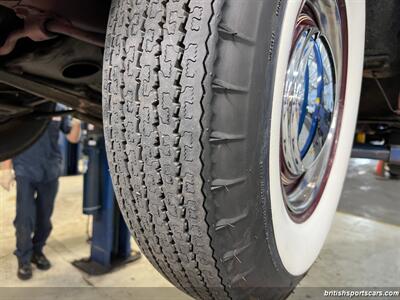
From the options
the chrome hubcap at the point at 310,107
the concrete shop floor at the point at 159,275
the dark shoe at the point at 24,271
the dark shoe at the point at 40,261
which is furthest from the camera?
the dark shoe at the point at 40,261

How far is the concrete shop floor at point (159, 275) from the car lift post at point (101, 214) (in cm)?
10

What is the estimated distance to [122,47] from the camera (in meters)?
0.69

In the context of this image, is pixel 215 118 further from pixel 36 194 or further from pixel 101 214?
pixel 36 194

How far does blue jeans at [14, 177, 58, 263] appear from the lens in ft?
7.48

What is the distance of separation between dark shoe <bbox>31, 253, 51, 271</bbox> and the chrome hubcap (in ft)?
5.73

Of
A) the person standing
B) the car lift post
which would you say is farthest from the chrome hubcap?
the person standing

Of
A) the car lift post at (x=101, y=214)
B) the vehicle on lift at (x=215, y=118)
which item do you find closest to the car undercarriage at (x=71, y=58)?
the vehicle on lift at (x=215, y=118)

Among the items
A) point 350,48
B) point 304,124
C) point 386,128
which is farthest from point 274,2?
point 386,128

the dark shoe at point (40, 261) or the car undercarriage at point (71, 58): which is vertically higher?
the car undercarriage at point (71, 58)

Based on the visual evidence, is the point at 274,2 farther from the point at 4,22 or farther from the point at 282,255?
the point at 4,22

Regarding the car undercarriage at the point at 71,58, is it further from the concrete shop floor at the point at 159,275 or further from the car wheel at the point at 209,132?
the concrete shop floor at the point at 159,275

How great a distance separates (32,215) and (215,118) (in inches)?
82.0

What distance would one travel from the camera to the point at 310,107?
37.0 inches

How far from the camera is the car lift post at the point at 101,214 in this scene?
2332 millimetres
